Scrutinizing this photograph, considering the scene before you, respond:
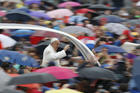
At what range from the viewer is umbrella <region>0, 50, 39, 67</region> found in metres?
8.44

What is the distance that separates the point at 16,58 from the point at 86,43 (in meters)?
3.28

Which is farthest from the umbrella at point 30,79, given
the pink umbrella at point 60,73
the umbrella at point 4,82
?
the pink umbrella at point 60,73

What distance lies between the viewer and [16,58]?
336 inches

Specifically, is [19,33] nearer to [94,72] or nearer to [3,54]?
[3,54]

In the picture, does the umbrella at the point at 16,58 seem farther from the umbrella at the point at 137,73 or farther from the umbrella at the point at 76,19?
the umbrella at the point at 76,19

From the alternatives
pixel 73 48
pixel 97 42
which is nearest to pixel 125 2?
pixel 97 42

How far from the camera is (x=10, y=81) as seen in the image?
6.42 meters

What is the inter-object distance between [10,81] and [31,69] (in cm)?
251

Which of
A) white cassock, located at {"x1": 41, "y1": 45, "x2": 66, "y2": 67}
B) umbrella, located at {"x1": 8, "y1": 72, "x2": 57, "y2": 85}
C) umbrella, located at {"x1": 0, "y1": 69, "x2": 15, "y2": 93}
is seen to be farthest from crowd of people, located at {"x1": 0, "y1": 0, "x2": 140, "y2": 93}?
umbrella, located at {"x1": 0, "y1": 69, "x2": 15, "y2": 93}

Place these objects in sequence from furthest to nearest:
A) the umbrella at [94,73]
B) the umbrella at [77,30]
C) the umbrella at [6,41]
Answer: the umbrella at [77,30] → the umbrella at [6,41] → the umbrella at [94,73]

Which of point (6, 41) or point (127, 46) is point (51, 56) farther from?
point (127, 46)

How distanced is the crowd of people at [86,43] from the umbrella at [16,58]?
98 millimetres

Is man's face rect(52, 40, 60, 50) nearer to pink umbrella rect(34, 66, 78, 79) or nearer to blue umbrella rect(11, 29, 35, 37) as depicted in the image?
blue umbrella rect(11, 29, 35, 37)

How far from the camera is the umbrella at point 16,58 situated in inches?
332
